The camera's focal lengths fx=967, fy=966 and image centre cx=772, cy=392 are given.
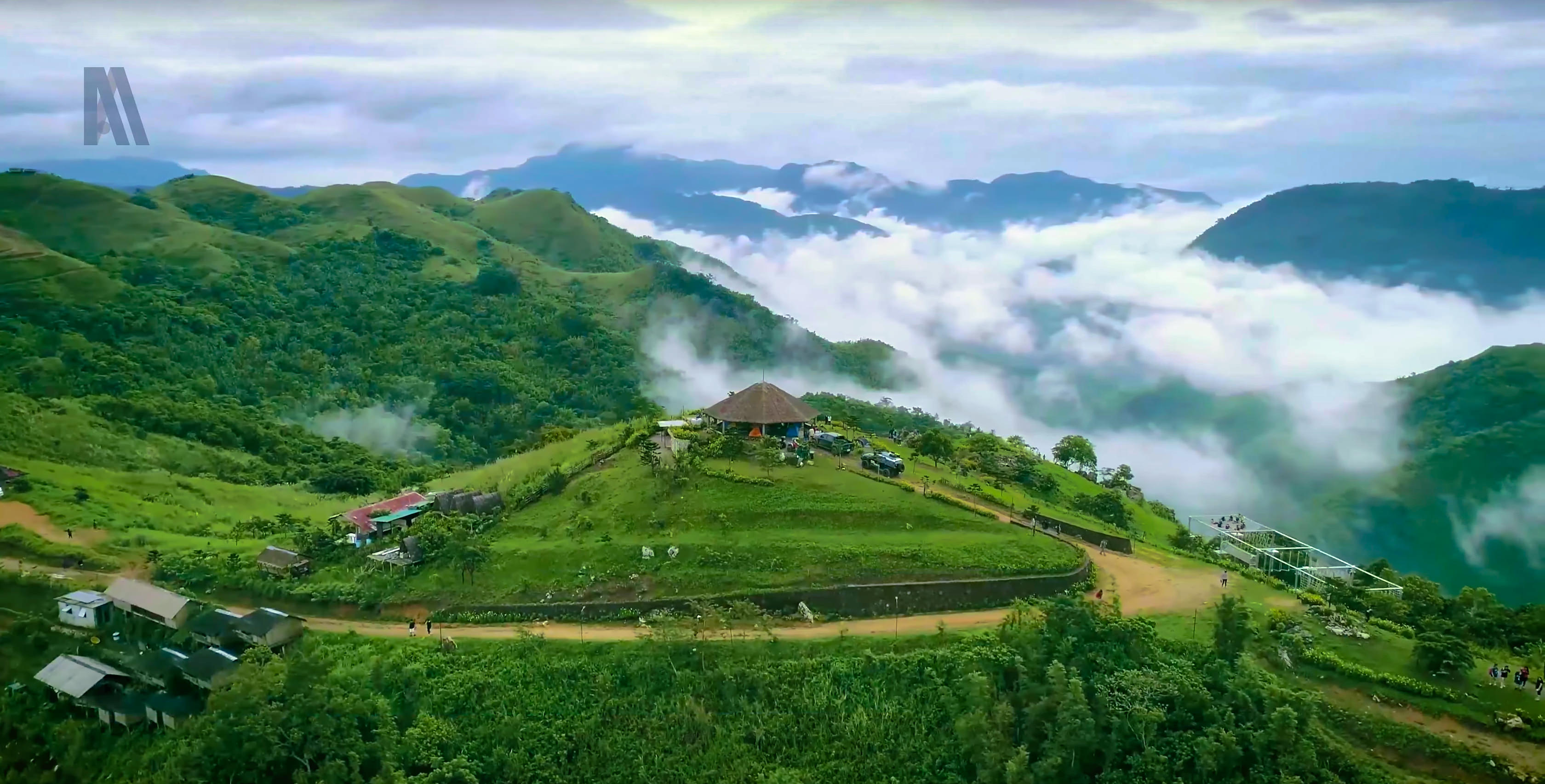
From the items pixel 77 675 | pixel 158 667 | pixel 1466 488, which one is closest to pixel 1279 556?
pixel 1466 488

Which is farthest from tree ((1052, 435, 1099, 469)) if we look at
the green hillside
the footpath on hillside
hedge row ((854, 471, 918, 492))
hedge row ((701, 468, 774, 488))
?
hedge row ((701, 468, 774, 488))

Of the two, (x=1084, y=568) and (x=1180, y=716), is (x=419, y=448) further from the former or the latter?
(x=1180, y=716)

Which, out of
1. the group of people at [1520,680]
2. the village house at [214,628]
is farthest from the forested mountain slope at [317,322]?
the group of people at [1520,680]

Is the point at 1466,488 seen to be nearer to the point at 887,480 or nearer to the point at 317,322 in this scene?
the point at 887,480

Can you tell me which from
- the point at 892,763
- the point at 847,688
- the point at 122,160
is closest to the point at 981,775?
the point at 892,763

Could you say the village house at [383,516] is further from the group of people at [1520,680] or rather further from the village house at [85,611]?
the group of people at [1520,680]

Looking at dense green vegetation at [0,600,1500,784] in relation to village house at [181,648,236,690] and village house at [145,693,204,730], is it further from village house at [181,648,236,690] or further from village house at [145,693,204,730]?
village house at [181,648,236,690]
